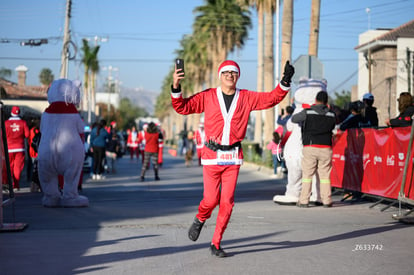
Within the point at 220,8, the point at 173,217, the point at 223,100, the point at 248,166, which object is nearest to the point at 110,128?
the point at 248,166

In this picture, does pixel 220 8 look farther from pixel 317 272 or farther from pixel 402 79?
pixel 317 272

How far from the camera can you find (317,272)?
243 inches

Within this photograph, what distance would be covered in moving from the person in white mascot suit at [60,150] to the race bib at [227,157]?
18.4 ft

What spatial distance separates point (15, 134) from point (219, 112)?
9895mm

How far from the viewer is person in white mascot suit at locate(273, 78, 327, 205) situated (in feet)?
40.7

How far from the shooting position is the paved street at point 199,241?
647cm

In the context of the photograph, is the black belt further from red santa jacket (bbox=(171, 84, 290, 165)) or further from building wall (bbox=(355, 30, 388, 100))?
building wall (bbox=(355, 30, 388, 100))

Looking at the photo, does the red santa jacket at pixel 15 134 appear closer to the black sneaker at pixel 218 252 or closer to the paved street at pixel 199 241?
the paved street at pixel 199 241

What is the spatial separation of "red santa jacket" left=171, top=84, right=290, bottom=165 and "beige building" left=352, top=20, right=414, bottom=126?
3814cm

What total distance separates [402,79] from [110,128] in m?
29.8

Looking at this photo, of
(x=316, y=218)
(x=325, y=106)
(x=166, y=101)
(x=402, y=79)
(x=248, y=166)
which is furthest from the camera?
(x=166, y=101)

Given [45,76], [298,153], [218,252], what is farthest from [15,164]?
[45,76]

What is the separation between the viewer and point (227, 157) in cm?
718

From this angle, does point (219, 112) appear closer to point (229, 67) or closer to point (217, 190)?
point (229, 67)
